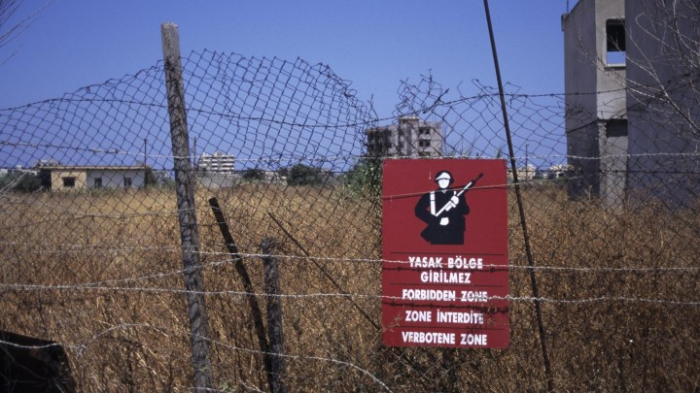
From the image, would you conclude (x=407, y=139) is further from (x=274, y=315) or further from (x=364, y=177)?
(x=274, y=315)

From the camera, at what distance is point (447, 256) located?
3879 millimetres

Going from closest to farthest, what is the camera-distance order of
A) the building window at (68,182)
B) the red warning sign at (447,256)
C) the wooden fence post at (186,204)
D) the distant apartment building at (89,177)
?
the red warning sign at (447,256) < the wooden fence post at (186,204) < the distant apartment building at (89,177) < the building window at (68,182)

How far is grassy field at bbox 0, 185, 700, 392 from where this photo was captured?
416 centimetres

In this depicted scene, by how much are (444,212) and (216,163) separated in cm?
129

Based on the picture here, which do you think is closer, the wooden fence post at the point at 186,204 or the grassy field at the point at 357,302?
the wooden fence post at the point at 186,204

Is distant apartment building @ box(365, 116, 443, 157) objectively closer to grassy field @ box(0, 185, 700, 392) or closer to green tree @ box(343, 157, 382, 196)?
green tree @ box(343, 157, 382, 196)

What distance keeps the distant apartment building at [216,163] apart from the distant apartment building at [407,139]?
30.3 inches

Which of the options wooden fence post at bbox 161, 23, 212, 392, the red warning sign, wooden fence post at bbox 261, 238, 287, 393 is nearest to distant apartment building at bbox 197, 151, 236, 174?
wooden fence post at bbox 161, 23, 212, 392

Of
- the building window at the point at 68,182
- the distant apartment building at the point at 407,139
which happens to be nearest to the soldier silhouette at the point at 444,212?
the distant apartment building at the point at 407,139

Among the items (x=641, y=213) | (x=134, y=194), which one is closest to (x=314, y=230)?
(x=134, y=194)

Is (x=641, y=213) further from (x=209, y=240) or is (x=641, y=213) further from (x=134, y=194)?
(x=134, y=194)

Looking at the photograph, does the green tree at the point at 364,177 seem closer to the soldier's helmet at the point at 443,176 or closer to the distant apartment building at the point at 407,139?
the distant apartment building at the point at 407,139

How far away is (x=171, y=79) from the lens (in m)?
4.05

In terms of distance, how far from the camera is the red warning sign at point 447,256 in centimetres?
387
